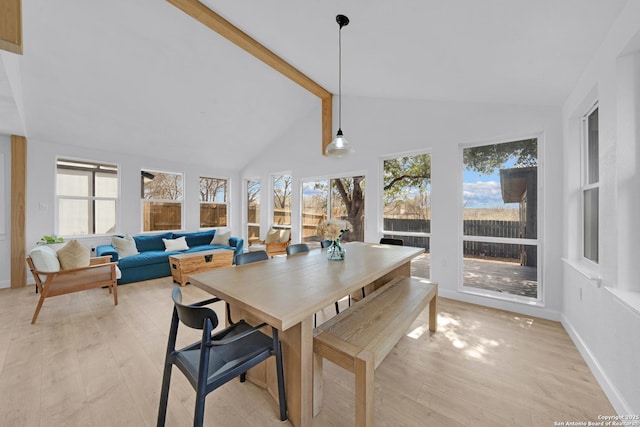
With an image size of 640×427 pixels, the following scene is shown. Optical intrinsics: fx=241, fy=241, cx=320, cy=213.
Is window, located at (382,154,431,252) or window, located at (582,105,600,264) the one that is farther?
window, located at (382,154,431,252)

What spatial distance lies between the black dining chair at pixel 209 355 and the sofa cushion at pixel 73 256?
8.68ft

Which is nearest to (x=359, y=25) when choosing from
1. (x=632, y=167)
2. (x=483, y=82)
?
(x=483, y=82)

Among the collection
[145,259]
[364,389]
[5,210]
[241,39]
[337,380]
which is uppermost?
[241,39]

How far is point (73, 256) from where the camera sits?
2934 mm

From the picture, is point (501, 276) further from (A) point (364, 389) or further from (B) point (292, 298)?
(B) point (292, 298)

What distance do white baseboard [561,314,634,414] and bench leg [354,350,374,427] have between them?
151 cm

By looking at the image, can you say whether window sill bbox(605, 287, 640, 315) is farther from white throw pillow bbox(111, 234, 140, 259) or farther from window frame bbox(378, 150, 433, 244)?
white throw pillow bbox(111, 234, 140, 259)

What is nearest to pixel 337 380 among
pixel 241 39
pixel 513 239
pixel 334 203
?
pixel 513 239

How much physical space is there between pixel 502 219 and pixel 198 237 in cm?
576

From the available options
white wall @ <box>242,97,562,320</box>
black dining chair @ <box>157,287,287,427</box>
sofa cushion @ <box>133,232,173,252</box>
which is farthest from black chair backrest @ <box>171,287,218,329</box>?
sofa cushion @ <box>133,232,173,252</box>

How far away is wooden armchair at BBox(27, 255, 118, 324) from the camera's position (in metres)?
2.68

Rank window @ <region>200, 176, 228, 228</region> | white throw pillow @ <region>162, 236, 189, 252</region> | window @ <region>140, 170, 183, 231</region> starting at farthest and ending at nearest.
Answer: window @ <region>200, 176, 228, 228</region> < window @ <region>140, 170, 183, 231</region> < white throw pillow @ <region>162, 236, 189, 252</region>

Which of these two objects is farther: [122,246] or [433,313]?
[122,246]

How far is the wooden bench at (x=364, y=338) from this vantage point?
1247 millimetres
